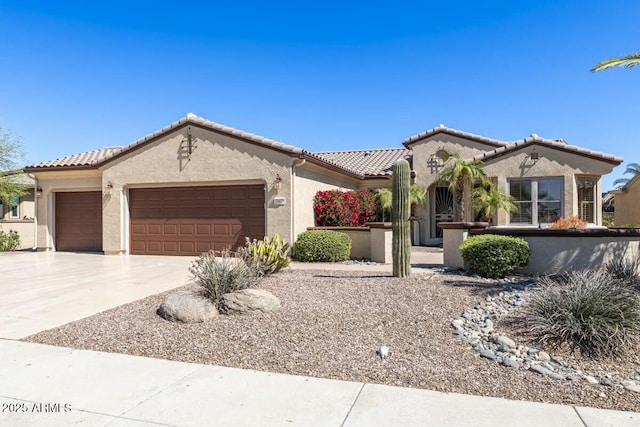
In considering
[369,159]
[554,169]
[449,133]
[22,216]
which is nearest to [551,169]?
[554,169]

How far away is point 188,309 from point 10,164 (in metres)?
22.0

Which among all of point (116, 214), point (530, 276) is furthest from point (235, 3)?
point (530, 276)

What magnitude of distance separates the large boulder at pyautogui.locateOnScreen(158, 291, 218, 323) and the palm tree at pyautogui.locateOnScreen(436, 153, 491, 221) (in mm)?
12610

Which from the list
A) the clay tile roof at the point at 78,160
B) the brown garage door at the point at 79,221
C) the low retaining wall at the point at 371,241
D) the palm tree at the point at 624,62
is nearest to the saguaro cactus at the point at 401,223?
the low retaining wall at the point at 371,241

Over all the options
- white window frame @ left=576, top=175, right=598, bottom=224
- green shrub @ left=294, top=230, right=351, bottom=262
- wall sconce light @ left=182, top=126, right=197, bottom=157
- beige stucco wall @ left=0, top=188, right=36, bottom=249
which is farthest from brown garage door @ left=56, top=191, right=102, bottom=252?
white window frame @ left=576, top=175, right=598, bottom=224

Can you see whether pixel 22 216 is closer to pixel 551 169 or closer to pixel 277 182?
pixel 277 182

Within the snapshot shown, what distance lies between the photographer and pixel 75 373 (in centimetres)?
475

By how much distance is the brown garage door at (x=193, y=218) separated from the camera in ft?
50.9

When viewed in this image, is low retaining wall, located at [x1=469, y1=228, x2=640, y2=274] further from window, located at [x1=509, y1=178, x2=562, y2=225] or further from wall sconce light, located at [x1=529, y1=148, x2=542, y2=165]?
wall sconce light, located at [x1=529, y1=148, x2=542, y2=165]

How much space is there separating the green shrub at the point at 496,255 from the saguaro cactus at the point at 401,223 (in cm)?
177

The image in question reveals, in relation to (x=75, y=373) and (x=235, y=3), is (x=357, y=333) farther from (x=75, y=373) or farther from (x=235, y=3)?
(x=235, y=3)

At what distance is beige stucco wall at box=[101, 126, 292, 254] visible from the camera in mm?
14656

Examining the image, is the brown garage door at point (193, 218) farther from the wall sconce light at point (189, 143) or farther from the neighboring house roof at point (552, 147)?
the neighboring house roof at point (552, 147)

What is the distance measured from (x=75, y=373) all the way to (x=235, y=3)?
43.9 feet
